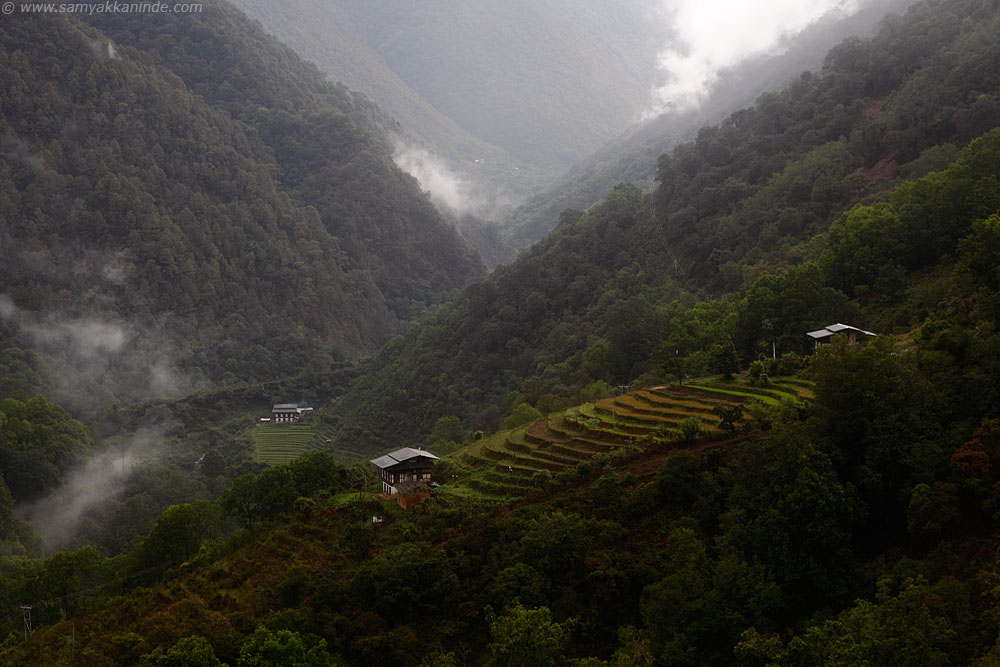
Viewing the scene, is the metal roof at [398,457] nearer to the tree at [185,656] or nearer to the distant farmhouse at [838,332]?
the tree at [185,656]

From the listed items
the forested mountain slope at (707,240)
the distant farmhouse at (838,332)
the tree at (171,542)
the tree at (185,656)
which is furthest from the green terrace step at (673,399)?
the tree at (171,542)

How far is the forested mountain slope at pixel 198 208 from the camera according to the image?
312ft

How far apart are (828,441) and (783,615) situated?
14.7 feet

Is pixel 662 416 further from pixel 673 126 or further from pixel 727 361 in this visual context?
pixel 673 126

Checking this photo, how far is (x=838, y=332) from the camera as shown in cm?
3183

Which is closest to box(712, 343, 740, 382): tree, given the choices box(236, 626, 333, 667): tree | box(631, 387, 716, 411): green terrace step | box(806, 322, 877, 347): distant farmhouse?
box(631, 387, 716, 411): green terrace step

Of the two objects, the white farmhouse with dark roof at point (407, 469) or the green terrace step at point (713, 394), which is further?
the white farmhouse with dark roof at point (407, 469)

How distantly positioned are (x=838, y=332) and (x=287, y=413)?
1998 inches

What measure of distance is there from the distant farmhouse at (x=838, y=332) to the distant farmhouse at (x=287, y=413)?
4895 cm

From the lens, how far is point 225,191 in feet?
362

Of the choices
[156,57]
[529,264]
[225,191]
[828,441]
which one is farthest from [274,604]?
[156,57]

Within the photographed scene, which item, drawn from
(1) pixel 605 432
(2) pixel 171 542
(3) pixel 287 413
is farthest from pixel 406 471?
(3) pixel 287 413

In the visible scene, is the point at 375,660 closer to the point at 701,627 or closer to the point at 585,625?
the point at 585,625

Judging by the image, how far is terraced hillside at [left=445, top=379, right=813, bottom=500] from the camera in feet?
93.0
